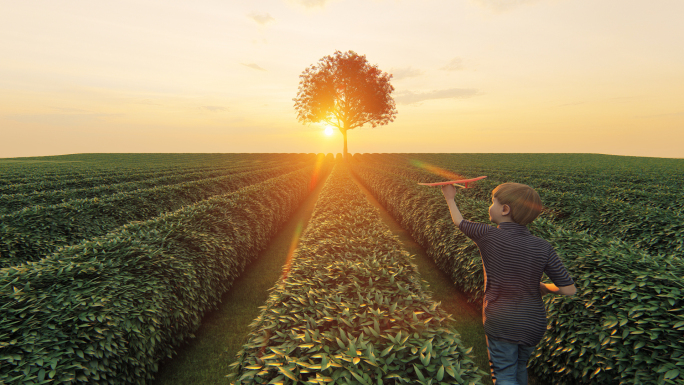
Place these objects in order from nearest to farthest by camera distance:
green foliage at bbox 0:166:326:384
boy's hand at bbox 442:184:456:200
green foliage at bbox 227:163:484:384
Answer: green foliage at bbox 227:163:484:384, boy's hand at bbox 442:184:456:200, green foliage at bbox 0:166:326:384

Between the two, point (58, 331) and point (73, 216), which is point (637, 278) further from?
point (73, 216)

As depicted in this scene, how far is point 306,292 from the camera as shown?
317 cm

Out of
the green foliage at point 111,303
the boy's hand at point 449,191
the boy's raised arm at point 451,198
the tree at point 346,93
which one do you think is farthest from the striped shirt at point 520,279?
the tree at point 346,93

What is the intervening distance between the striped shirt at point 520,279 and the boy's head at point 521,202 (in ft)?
0.31

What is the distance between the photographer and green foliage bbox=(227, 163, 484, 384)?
1971 mm

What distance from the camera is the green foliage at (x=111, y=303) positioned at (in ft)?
9.27

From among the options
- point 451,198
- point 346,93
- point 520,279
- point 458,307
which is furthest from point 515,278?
point 346,93

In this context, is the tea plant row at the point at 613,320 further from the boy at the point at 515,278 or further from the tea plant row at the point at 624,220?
the tea plant row at the point at 624,220

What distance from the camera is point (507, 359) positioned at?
2457mm

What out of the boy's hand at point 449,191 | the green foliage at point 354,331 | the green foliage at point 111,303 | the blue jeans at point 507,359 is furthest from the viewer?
the green foliage at point 111,303

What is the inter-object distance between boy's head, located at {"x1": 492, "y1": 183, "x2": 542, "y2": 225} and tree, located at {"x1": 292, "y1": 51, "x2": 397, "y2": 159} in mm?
47844

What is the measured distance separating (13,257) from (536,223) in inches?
446

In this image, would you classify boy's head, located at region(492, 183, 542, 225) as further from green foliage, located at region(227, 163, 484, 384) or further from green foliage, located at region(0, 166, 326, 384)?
green foliage, located at region(0, 166, 326, 384)

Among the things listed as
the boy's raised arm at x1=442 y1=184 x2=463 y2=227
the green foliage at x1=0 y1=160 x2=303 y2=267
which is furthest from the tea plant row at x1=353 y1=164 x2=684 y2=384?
the green foliage at x1=0 y1=160 x2=303 y2=267
